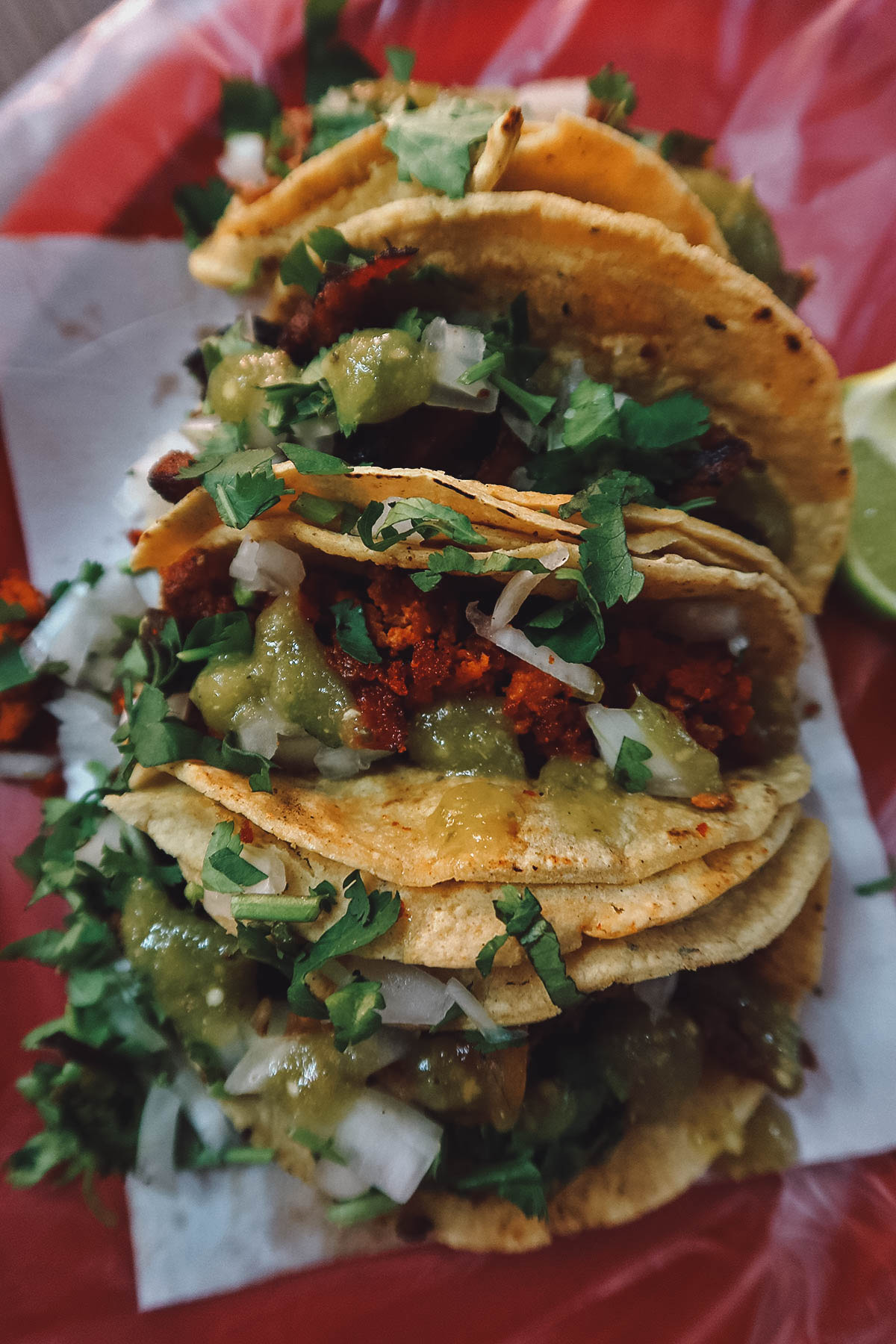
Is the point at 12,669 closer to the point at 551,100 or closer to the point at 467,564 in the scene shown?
the point at 467,564

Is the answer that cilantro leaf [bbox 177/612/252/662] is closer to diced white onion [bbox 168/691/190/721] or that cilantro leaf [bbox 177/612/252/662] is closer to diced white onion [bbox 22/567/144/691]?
diced white onion [bbox 168/691/190/721]

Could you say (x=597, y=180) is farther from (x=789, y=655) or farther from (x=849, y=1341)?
(x=849, y=1341)

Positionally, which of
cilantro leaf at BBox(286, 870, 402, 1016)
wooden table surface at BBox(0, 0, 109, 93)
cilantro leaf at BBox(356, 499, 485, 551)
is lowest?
cilantro leaf at BBox(286, 870, 402, 1016)

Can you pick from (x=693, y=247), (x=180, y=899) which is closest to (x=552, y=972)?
(x=180, y=899)

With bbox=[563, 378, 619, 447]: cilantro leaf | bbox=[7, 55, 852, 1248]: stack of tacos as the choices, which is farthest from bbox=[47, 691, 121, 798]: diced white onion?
bbox=[563, 378, 619, 447]: cilantro leaf

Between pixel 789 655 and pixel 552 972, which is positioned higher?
pixel 789 655

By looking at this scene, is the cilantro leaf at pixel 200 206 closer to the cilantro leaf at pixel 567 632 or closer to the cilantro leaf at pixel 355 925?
the cilantro leaf at pixel 567 632

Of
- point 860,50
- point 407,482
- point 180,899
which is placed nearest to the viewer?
point 407,482

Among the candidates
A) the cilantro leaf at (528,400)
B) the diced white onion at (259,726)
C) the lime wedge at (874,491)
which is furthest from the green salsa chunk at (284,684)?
the lime wedge at (874,491)

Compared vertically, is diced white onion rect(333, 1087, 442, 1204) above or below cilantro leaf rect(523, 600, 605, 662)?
below
